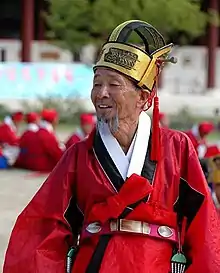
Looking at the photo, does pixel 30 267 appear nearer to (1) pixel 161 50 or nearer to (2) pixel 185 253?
(2) pixel 185 253

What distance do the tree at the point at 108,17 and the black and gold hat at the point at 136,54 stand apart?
13.8 m

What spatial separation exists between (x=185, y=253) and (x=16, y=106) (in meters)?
15.0

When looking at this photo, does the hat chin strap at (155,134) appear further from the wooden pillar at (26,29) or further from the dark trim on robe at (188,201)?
the wooden pillar at (26,29)

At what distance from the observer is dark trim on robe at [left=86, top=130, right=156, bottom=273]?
7.86ft

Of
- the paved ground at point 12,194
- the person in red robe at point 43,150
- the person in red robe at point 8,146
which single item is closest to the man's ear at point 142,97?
the paved ground at point 12,194

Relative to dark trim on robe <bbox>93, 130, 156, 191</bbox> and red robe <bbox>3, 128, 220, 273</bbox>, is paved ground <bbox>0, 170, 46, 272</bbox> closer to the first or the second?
red robe <bbox>3, 128, 220, 273</bbox>

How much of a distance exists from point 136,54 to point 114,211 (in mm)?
537

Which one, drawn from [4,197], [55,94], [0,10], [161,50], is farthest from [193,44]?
[161,50]

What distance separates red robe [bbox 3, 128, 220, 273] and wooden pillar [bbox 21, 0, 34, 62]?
19.3 meters

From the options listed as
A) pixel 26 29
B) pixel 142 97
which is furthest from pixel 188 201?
pixel 26 29

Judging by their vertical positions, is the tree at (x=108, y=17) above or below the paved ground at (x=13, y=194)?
above

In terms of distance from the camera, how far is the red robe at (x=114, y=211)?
7.83ft

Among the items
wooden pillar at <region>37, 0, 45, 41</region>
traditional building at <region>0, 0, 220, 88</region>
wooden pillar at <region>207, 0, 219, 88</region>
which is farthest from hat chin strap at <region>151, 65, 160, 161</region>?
wooden pillar at <region>37, 0, 45, 41</region>

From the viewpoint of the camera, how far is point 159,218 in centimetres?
241
